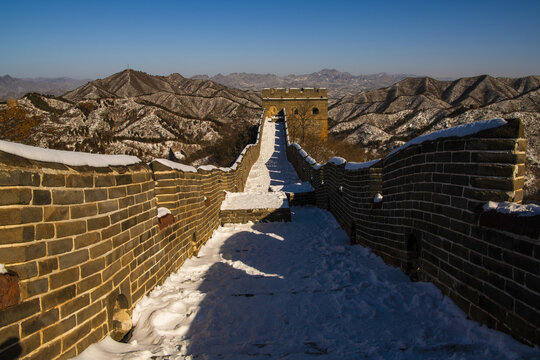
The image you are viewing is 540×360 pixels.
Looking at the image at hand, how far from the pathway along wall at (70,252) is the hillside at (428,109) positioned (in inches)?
977

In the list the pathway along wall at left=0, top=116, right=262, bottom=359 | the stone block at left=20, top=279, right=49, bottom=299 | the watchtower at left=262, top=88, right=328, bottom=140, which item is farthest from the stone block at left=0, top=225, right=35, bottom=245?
the watchtower at left=262, top=88, right=328, bottom=140

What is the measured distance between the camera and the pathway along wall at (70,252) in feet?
6.02

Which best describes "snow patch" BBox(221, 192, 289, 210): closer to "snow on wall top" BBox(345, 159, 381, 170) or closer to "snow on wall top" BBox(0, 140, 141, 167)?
"snow on wall top" BBox(345, 159, 381, 170)

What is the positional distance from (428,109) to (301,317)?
61.0 m

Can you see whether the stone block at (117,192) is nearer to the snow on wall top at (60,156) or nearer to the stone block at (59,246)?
the snow on wall top at (60,156)

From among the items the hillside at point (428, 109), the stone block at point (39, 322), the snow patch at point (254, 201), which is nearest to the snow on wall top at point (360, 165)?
the snow patch at point (254, 201)

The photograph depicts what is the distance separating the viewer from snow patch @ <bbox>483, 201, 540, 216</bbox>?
2.23m

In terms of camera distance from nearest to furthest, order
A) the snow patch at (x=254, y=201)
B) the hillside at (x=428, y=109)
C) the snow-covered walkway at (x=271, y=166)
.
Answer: the snow patch at (x=254, y=201) < the snow-covered walkway at (x=271, y=166) < the hillside at (x=428, y=109)

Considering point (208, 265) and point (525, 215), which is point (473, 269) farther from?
point (208, 265)

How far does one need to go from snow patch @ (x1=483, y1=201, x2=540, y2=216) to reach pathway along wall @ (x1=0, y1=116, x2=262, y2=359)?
10.3ft

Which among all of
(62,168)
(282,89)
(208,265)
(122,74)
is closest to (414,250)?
(208,265)

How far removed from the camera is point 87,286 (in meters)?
2.45

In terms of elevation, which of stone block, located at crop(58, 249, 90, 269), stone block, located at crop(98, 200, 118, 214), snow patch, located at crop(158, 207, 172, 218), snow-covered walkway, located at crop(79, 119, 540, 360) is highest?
stone block, located at crop(98, 200, 118, 214)

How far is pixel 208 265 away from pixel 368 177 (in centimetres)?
309
